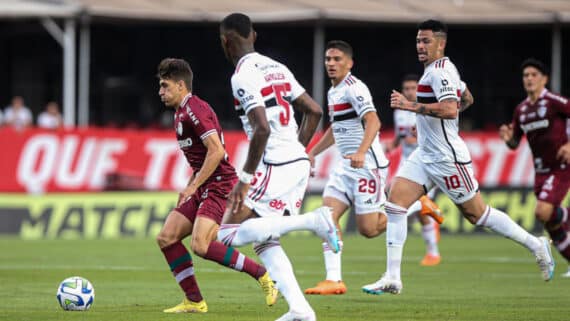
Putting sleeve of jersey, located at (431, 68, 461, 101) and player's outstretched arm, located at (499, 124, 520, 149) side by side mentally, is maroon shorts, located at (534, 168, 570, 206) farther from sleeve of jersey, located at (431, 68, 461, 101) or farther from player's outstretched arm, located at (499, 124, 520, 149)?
sleeve of jersey, located at (431, 68, 461, 101)

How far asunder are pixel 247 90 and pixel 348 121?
4528 mm

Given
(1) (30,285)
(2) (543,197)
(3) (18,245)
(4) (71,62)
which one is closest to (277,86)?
(1) (30,285)

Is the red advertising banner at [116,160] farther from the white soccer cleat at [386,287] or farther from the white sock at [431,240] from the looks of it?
the white soccer cleat at [386,287]

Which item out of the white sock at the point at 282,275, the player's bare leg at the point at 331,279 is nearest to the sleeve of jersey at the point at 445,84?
the player's bare leg at the point at 331,279

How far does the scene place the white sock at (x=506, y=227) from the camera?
12453mm

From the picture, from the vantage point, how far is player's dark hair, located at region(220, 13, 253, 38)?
9422mm

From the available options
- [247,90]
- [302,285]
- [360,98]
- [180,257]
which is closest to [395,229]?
[360,98]

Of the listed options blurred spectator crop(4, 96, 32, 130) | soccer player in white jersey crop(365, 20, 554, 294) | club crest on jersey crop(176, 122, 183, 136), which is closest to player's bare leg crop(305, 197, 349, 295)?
soccer player in white jersey crop(365, 20, 554, 294)

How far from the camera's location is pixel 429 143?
496 inches

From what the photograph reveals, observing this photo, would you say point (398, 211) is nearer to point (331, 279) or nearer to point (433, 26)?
point (331, 279)

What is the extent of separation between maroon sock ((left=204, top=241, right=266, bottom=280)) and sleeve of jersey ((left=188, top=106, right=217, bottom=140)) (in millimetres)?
1103

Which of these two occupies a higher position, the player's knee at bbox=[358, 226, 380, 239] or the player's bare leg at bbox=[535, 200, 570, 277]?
the player's knee at bbox=[358, 226, 380, 239]

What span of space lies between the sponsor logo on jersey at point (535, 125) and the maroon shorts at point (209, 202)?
5.49m

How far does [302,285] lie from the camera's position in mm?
14148
